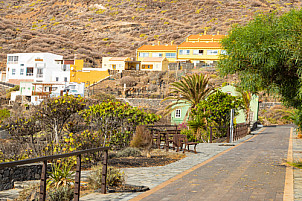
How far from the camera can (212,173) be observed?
1145 cm

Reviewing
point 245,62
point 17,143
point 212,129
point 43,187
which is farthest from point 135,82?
point 43,187

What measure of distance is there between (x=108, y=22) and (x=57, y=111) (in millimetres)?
125765

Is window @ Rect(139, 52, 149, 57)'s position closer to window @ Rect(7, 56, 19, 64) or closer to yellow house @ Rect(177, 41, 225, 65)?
yellow house @ Rect(177, 41, 225, 65)

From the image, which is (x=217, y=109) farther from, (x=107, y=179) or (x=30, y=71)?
(x=30, y=71)

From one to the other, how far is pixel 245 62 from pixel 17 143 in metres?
10.2

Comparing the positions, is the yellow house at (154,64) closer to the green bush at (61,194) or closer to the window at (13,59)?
the window at (13,59)

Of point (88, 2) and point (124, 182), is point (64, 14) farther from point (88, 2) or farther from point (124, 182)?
point (124, 182)

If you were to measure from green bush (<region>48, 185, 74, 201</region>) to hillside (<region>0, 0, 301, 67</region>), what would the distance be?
287 feet

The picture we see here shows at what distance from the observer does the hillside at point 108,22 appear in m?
109

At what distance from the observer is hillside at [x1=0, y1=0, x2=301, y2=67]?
358ft

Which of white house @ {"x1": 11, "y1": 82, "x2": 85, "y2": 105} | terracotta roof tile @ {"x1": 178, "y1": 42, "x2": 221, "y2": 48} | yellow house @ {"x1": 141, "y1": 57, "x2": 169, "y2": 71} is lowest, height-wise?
white house @ {"x1": 11, "y1": 82, "x2": 85, "y2": 105}

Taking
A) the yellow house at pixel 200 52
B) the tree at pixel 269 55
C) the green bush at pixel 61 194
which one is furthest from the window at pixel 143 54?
the green bush at pixel 61 194

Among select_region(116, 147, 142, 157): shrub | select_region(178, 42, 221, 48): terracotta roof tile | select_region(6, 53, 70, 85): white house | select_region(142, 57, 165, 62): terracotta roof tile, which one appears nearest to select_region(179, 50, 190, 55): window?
select_region(178, 42, 221, 48): terracotta roof tile

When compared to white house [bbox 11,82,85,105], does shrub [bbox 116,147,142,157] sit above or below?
below
